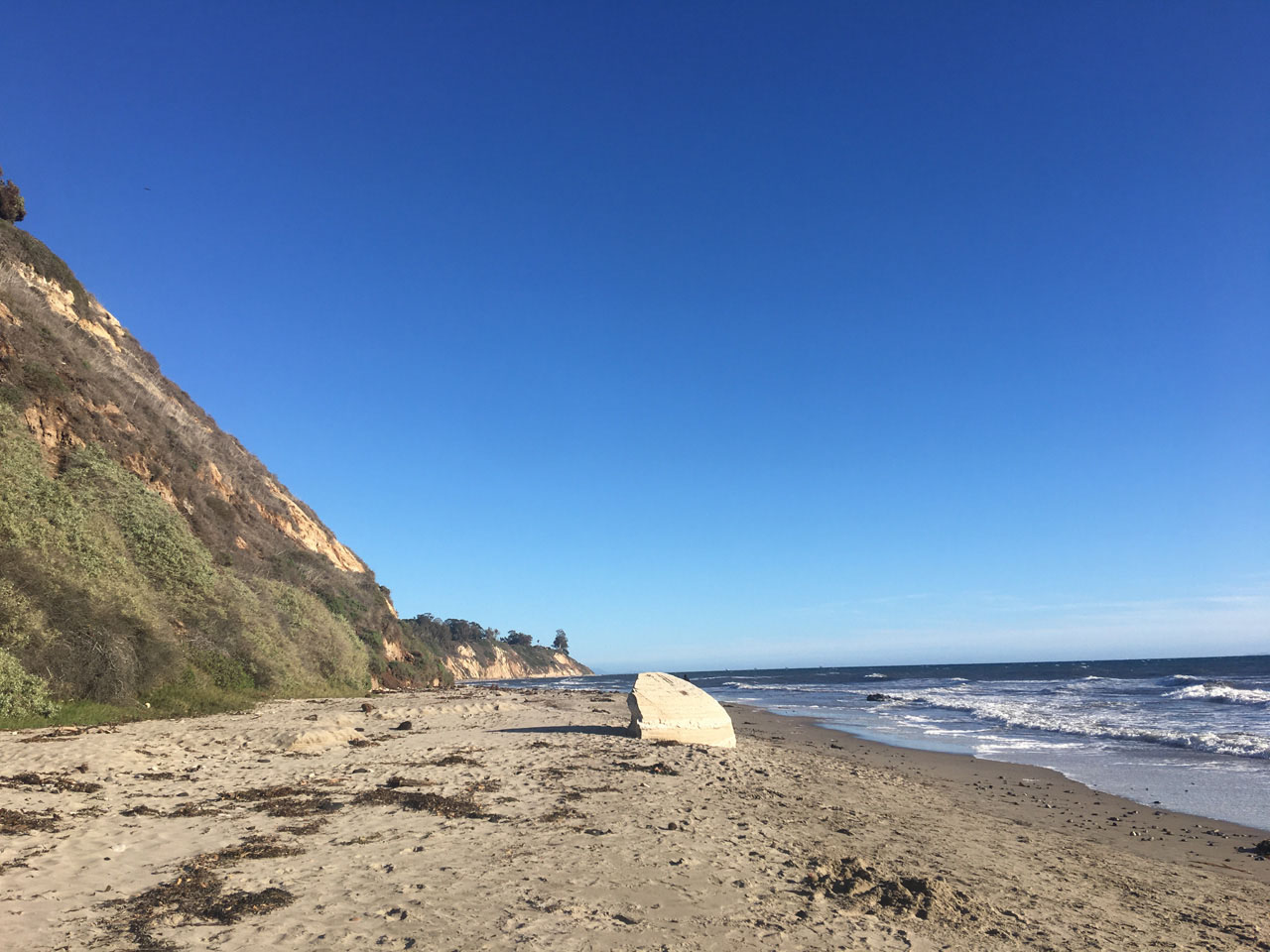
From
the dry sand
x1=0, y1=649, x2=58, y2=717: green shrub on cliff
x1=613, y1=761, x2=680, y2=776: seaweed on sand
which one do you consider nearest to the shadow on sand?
the dry sand

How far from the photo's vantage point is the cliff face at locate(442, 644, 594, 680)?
9038cm

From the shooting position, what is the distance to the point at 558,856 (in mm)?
6117

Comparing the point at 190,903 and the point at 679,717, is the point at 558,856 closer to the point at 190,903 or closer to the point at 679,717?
the point at 190,903

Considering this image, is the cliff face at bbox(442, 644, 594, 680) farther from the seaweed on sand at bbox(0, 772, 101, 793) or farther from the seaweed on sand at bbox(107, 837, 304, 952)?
the seaweed on sand at bbox(107, 837, 304, 952)

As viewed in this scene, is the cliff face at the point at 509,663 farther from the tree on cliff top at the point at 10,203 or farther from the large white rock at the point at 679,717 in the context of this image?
the large white rock at the point at 679,717

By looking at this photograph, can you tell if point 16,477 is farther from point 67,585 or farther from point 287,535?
point 287,535

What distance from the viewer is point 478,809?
7613mm

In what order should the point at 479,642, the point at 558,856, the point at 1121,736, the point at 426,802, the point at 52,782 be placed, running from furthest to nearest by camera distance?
the point at 479,642 → the point at 1121,736 → the point at 426,802 → the point at 52,782 → the point at 558,856

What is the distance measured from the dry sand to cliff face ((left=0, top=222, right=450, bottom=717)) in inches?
91.1

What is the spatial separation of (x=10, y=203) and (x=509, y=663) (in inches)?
3741

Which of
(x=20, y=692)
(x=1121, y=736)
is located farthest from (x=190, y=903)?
(x=1121, y=736)

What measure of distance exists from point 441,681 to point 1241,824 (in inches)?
1366

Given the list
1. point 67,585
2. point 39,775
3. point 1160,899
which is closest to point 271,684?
point 67,585

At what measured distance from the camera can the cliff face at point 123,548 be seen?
12.2 m
